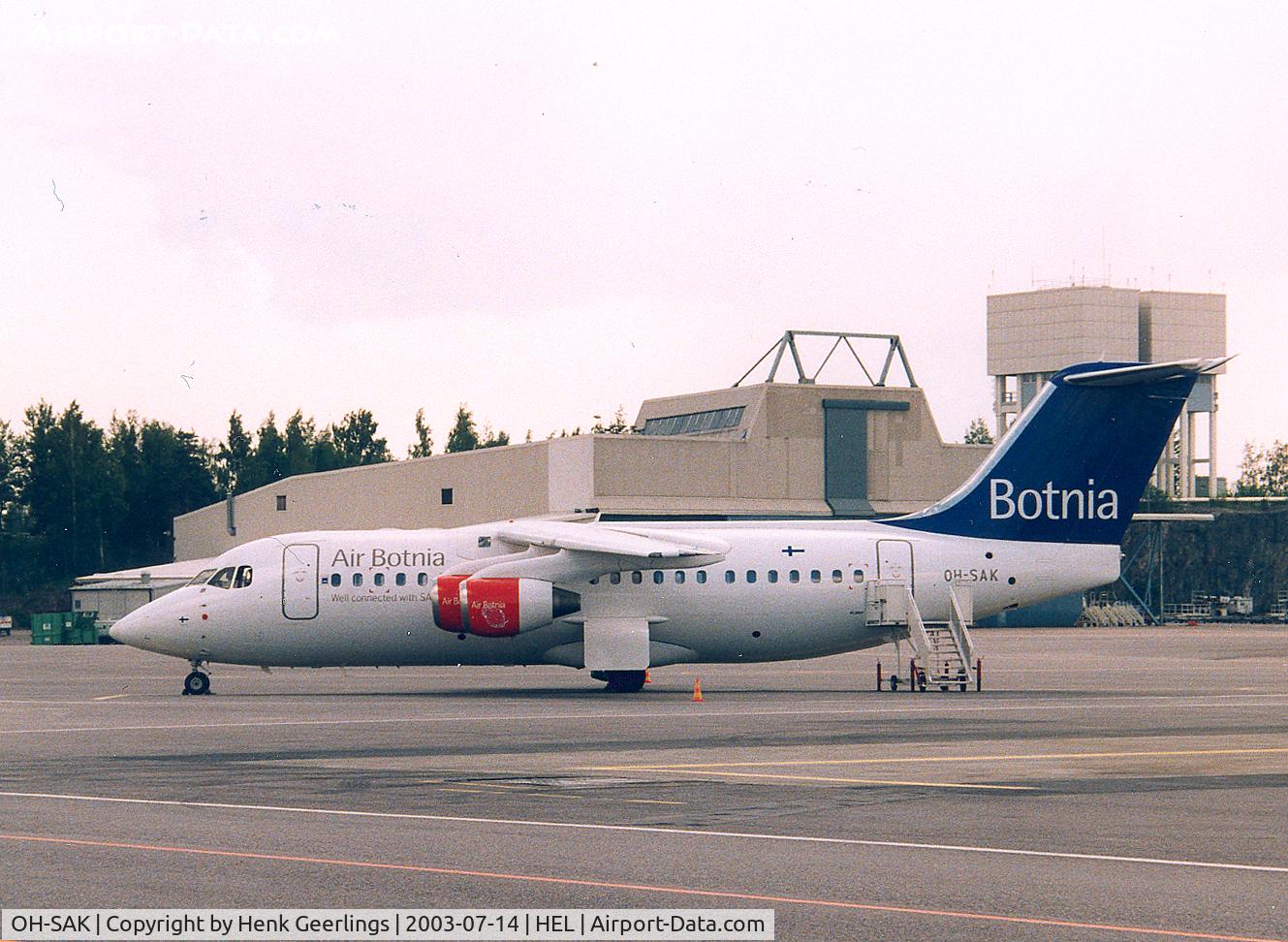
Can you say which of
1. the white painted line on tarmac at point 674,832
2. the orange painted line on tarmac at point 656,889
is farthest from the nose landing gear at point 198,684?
the orange painted line on tarmac at point 656,889

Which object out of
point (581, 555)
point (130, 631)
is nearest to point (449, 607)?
point (581, 555)

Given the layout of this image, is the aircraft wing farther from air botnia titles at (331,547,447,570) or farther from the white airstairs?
the white airstairs

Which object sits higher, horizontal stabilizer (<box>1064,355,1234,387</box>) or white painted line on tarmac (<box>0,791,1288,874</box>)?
horizontal stabilizer (<box>1064,355,1234,387</box>)

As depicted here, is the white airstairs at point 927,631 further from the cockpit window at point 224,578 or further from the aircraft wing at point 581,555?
the cockpit window at point 224,578

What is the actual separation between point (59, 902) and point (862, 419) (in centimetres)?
7998

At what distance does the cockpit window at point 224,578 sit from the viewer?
141ft

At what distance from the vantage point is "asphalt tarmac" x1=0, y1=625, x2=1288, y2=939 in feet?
42.9

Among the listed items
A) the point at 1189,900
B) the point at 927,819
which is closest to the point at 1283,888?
the point at 1189,900

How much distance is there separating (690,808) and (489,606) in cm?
2238

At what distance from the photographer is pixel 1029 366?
15925cm

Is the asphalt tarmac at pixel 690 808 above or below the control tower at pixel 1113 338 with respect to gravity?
below

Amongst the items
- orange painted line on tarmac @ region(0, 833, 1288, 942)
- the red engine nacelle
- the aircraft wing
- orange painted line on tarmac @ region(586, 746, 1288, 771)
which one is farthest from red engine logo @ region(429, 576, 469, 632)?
orange painted line on tarmac @ region(0, 833, 1288, 942)

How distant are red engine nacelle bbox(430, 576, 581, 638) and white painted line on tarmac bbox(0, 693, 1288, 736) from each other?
5.88m

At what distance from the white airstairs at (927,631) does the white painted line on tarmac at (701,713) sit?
394cm
